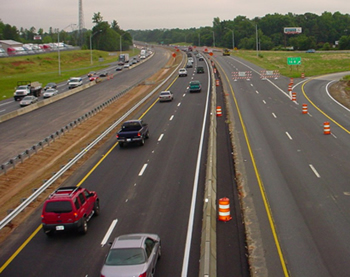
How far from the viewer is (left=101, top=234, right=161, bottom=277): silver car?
38.9ft

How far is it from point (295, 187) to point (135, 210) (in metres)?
7.55

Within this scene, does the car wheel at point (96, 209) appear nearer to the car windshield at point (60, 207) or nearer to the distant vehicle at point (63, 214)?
the distant vehicle at point (63, 214)

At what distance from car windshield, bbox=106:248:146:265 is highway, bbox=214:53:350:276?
3.45 meters

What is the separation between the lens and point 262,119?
39.6 m

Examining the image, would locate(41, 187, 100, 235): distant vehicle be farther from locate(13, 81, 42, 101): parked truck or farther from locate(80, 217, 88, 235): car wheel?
locate(13, 81, 42, 101): parked truck

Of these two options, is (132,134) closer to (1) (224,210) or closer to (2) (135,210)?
(2) (135,210)

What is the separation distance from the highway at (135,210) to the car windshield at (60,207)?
3.72 ft

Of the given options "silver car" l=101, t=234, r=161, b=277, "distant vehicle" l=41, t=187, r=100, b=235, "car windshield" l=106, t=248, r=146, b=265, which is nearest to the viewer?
"silver car" l=101, t=234, r=161, b=277

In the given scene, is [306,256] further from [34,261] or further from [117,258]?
[34,261]

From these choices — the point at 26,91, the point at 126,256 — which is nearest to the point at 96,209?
the point at 126,256

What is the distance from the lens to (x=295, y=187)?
21.1m

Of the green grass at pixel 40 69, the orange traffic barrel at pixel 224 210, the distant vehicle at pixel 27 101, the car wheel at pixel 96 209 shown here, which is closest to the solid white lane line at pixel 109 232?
the car wheel at pixel 96 209

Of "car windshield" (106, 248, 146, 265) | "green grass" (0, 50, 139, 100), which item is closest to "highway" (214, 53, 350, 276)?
"car windshield" (106, 248, 146, 265)

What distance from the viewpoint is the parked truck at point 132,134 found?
30.7 meters
